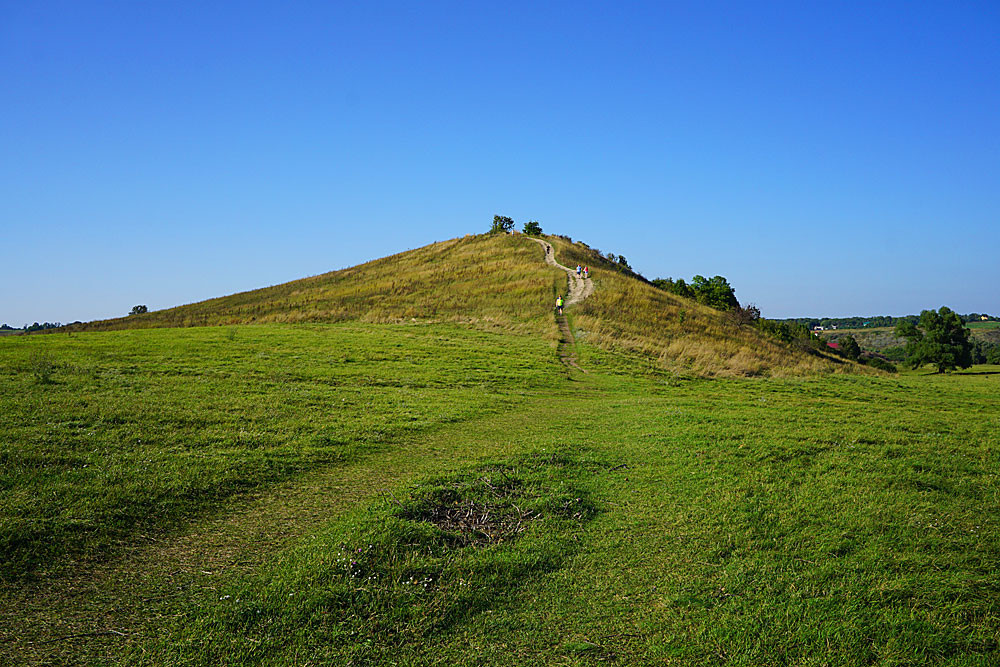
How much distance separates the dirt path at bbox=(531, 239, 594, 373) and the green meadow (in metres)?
15.0

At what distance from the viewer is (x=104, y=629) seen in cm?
601

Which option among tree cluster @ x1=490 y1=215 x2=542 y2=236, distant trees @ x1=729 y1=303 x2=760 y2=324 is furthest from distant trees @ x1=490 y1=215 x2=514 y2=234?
distant trees @ x1=729 y1=303 x2=760 y2=324

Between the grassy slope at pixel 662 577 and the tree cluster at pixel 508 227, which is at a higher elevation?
the tree cluster at pixel 508 227

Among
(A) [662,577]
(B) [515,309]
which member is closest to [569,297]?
(B) [515,309]

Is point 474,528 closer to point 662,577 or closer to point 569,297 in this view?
point 662,577

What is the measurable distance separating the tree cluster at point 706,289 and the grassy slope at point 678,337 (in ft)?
79.8

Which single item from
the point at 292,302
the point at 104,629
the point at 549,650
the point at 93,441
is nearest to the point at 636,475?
the point at 549,650

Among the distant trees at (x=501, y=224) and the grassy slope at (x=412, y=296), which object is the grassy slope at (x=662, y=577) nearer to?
the grassy slope at (x=412, y=296)

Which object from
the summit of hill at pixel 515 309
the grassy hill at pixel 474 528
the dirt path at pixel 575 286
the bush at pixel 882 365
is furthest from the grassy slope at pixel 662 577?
the bush at pixel 882 365

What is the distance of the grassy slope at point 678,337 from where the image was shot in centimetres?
3212

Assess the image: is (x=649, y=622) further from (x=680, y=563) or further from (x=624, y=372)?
(x=624, y=372)

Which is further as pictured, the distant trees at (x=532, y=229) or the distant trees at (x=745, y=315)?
the distant trees at (x=532, y=229)

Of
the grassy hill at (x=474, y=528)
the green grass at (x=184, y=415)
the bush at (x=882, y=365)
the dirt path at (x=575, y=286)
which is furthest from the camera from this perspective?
the bush at (x=882, y=365)

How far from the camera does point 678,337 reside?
38.4 m
